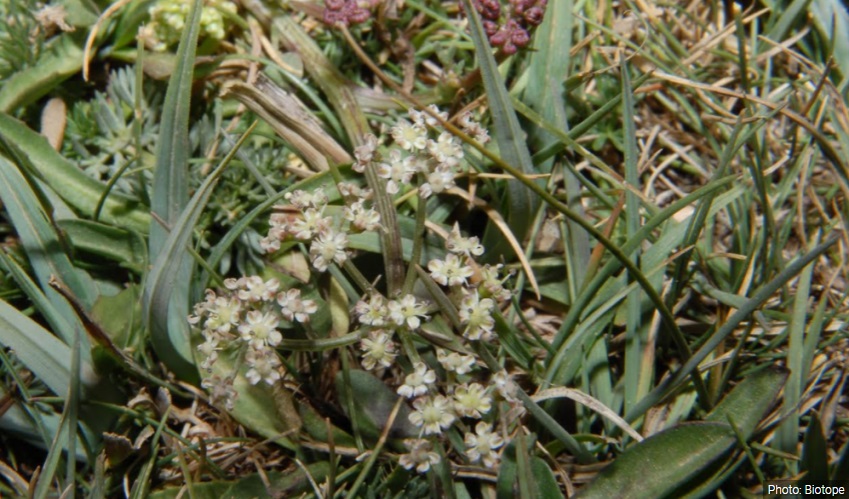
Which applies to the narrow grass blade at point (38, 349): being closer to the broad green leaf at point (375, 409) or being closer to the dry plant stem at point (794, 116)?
→ the broad green leaf at point (375, 409)

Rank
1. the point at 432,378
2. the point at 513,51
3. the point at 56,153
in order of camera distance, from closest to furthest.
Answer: the point at 432,378 < the point at 513,51 < the point at 56,153

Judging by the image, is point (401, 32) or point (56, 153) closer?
point (56, 153)

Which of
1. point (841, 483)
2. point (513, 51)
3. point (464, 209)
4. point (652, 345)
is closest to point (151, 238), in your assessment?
point (464, 209)

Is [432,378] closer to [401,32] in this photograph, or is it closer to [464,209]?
[464,209]

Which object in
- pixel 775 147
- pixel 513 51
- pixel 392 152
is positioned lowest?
pixel 775 147

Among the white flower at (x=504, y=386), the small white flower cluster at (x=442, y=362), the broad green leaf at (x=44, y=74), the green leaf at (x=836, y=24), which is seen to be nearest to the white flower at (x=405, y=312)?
the small white flower cluster at (x=442, y=362)

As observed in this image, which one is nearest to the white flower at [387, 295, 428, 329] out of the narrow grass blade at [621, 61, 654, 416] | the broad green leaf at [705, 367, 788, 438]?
the narrow grass blade at [621, 61, 654, 416]
